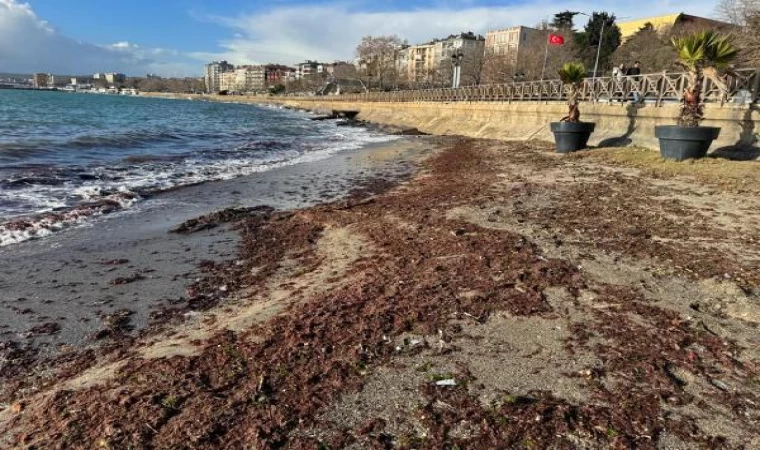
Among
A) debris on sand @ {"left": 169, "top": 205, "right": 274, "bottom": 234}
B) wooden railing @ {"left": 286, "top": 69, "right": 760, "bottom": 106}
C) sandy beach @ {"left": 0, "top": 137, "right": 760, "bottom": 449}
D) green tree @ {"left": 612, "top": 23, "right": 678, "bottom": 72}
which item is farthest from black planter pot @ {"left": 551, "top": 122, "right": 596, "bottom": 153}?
green tree @ {"left": 612, "top": 23, "right": 678, "bottom": 72}

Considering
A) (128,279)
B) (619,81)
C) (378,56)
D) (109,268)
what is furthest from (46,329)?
(378,56)

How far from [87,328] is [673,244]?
21.3 feet

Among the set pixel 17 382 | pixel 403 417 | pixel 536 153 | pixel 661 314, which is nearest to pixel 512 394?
pixel 403 417

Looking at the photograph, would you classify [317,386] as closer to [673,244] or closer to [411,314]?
[411,314]

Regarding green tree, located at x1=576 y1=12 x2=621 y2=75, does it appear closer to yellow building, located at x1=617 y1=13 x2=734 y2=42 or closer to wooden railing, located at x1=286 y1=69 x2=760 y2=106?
yellow building, located at x1=617 y1=13 x2=734 y2=42

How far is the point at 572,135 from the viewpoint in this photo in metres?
15.7

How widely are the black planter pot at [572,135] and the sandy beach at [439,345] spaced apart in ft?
28.2

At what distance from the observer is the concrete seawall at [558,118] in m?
11.8

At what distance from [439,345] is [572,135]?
14035mm

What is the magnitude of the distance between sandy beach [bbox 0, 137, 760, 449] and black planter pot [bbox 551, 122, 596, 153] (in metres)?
8.59

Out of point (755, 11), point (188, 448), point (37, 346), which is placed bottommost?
point (37, 346)

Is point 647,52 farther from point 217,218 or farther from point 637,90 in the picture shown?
point 217,218

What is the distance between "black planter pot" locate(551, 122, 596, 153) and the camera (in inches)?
617

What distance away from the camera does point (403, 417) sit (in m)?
2.76
